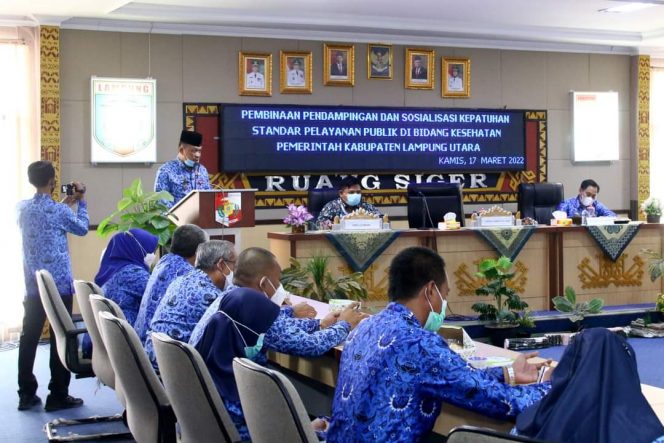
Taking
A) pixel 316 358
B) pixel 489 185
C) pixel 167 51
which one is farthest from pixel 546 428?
pixel 489 185

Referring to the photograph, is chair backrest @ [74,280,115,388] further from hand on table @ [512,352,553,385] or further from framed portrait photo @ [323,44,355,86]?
framed portrait photo @ [323,44,355,86]

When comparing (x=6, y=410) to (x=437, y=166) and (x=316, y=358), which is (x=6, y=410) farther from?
(x=437, y=166)

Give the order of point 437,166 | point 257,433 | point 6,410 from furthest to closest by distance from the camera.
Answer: point 437,166, point 6,410, point 257,433

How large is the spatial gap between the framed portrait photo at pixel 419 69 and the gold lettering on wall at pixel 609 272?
280 centimetres

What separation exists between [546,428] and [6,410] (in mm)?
4632

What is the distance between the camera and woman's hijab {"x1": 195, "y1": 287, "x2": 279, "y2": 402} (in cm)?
320

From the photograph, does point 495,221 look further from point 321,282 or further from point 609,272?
point 321,282

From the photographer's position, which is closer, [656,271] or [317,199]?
[656,271]

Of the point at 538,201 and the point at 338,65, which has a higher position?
the point at 338,65

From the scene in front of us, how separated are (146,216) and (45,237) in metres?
0.78

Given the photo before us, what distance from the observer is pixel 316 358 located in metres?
3.64

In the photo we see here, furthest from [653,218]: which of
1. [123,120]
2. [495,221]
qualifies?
[123,120]

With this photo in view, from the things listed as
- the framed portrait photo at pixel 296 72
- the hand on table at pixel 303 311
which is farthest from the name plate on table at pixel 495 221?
the hand on table at pixel 303 311

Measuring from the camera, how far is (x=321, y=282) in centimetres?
682
